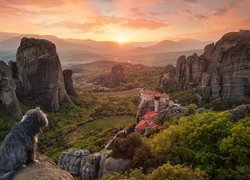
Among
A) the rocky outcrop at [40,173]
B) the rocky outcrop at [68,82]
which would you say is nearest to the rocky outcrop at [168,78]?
the rocky outcrop at [68,82]

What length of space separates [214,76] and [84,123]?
36.0 meters

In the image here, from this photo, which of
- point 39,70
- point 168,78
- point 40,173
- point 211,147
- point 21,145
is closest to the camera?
point 40,173

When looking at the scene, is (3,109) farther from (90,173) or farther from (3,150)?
(3,150)

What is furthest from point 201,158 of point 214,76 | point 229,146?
point 214,76

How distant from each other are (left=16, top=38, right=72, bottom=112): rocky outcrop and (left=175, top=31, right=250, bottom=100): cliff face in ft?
139

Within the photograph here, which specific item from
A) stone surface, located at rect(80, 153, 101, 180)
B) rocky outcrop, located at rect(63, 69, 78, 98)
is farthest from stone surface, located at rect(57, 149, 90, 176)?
rocky outcrop, located at rect(63, 69, 78, 98)

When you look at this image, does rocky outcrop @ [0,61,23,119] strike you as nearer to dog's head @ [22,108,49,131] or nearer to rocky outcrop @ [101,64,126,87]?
dog's head @ [22,108,49,131]

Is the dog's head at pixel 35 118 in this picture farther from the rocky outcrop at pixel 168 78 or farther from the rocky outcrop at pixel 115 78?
the rocky outcrop at pixel 115 78

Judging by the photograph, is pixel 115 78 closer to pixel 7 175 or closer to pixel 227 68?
pixel 227 68

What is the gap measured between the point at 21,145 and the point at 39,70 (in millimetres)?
95695

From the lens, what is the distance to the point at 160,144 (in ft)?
87.8

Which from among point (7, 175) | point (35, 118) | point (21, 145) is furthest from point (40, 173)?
point (35, 118)

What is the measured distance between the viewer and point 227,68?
85.2 metres

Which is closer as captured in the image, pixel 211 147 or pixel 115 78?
pixel 211 147
